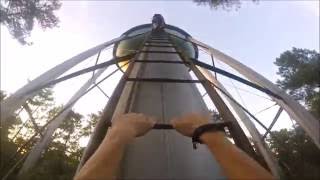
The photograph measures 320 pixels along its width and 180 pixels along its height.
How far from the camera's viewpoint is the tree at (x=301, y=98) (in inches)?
599

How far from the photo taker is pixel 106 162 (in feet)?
6.00

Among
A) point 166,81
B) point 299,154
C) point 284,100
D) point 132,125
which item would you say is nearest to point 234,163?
point 132,125

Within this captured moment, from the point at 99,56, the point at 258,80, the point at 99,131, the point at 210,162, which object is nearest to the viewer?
the point at 99,131

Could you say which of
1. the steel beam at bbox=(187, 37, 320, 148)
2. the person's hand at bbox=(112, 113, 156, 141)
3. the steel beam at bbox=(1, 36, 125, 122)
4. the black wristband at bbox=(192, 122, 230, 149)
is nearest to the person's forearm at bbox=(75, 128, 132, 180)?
the person's hand at bbox=(112, 113, 156, 141)

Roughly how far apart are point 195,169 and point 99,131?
1207 millimetres

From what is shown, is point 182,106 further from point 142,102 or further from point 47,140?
point 47,140

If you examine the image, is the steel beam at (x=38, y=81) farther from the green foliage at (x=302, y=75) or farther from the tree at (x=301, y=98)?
the green foliage at (x=302, y=75)

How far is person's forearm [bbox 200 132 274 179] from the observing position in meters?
1.69

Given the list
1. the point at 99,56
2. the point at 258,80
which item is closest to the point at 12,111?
the point at 99,56

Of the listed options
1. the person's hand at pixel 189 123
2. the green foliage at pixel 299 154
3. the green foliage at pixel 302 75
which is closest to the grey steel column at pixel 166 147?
the person's hand at pixel 189 123

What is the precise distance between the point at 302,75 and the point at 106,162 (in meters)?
23.1

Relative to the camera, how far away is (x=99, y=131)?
259cm

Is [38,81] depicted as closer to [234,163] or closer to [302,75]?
[234,163]

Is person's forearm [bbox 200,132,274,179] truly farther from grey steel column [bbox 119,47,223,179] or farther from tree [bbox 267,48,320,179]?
tree [bbox 267,48,320,179]
